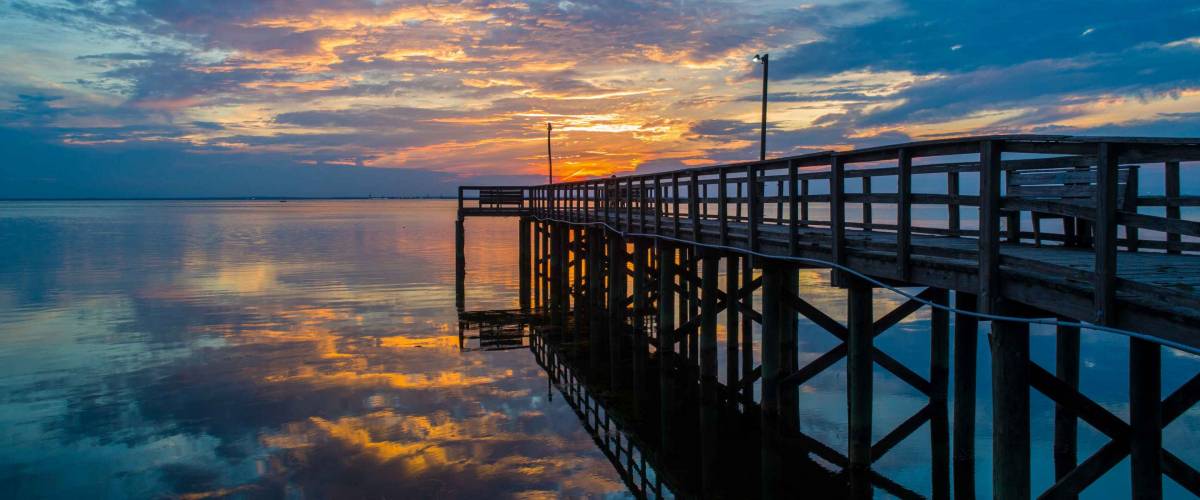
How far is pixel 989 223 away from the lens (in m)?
6.07

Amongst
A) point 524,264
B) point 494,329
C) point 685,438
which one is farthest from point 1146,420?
point 524,264

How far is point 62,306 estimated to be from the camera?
74.2ft

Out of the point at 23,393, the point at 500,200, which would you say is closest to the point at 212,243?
the point at 500,200

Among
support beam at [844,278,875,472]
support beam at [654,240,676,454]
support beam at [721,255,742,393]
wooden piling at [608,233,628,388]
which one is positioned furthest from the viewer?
wooden piling at [608,233,628,388]

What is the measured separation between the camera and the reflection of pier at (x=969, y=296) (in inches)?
204

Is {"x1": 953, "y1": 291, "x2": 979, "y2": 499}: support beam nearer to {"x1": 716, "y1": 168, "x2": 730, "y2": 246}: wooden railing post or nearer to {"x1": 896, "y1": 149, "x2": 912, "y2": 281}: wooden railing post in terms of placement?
{"x1": 896, "y1": 149, "x2": 912, "y2": 281}: wooden railing post

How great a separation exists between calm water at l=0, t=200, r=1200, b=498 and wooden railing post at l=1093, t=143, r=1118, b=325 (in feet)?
15.4

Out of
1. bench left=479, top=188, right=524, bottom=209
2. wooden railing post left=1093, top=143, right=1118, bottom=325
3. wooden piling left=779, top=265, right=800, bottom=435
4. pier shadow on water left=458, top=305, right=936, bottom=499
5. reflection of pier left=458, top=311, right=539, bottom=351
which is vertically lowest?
pier shadow on water left=458, top=305, right=936, bottom=499

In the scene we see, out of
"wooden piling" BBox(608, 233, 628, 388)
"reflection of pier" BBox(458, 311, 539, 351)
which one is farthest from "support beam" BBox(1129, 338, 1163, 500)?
"reflection of pier" BBox(458, 311, 539, 351)

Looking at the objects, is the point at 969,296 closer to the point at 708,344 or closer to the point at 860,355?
the point at 860,355

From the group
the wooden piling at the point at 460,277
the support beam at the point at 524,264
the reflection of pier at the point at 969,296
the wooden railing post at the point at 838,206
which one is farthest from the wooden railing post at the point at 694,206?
the wooden piling at the point at 460,277

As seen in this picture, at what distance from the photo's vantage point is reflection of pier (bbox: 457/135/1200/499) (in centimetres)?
518

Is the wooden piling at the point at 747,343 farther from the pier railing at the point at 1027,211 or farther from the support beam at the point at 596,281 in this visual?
the support beam at the point at 596,281

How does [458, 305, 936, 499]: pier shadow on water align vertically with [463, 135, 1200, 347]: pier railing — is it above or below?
below
